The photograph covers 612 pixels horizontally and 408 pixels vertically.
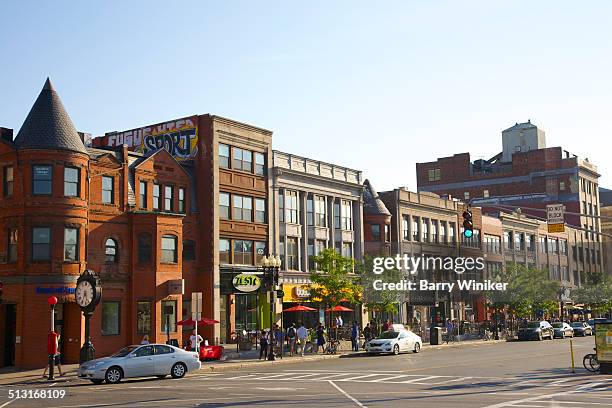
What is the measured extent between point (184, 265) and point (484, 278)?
143ft

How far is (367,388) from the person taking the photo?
24.0 m

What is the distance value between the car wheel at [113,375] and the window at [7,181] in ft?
50.3

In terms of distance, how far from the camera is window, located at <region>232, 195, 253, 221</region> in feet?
175

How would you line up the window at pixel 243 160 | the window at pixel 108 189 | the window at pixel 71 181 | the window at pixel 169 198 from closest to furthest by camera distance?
the window at pixel 71 181 → the window at pixel 108 189 → the window at pixel 169 198 → the window at pixel 243 160

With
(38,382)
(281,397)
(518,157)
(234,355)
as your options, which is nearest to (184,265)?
(234,355)

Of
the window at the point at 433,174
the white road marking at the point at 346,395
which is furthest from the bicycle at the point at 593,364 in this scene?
the window at the point at 433,174

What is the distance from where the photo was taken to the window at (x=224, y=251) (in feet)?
170

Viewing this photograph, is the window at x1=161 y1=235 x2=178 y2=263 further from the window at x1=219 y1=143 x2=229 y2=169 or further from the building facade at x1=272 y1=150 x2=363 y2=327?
the building facade at x1=272 y1=150 x2=363 y2=327

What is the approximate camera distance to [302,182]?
59.6 meters

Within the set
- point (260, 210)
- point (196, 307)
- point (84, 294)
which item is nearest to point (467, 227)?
point (196, 307)

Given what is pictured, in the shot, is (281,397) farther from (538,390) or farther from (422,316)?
(422,316)

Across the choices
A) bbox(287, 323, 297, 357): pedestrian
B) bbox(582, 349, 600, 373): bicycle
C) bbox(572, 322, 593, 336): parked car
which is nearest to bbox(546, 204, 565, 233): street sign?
bbox(582, 349, 600, 373): bicycle

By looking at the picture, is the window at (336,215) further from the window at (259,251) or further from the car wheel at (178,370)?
the car wheel at (178,370)

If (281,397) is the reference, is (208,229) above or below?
above
